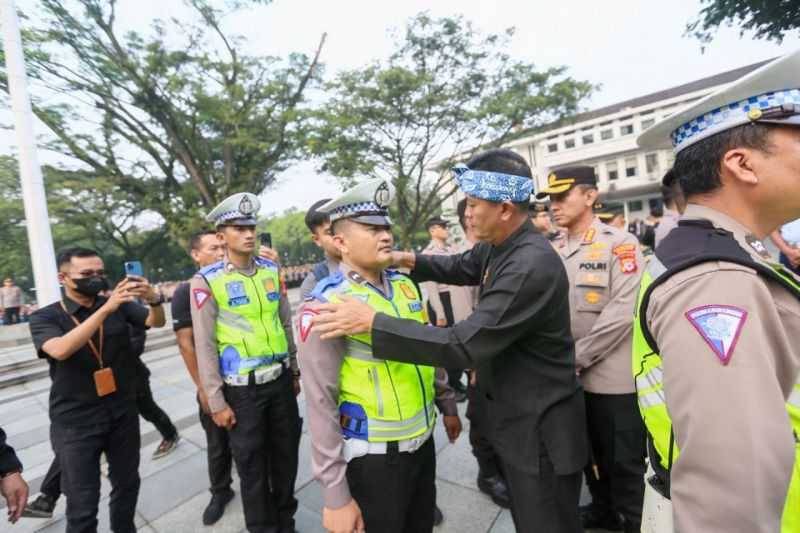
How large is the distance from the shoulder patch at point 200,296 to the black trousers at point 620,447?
8.08 feet

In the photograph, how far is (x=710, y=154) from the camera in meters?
0.97

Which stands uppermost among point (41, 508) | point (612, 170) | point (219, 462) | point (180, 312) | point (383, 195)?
point (612, 170)

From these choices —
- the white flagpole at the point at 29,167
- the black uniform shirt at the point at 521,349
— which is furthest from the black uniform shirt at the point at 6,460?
the white flagpole at the point at 29,167

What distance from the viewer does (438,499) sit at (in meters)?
2.76

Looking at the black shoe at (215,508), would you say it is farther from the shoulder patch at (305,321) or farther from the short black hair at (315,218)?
the short black hair at (315,218)

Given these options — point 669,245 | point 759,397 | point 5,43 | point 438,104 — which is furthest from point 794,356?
point 438,104

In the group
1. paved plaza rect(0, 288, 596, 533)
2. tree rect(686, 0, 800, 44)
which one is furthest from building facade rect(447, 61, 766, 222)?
paved plaza rect(0, 288, 596, 533)

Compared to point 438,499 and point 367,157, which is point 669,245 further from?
point 367,157

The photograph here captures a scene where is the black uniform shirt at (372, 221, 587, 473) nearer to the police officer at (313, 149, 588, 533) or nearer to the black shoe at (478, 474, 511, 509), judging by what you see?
the police officer at (313, 149, 588, 533)

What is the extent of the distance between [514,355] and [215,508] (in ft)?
8.36

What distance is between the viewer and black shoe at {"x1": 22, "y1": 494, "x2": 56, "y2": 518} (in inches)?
111

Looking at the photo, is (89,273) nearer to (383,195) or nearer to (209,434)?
(209,434)

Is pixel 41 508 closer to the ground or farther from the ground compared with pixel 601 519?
farther from the ground

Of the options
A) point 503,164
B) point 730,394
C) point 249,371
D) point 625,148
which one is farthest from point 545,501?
point 625,148
